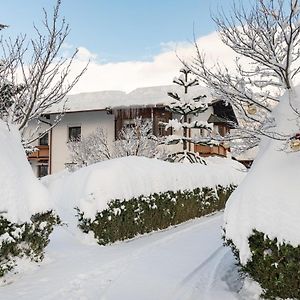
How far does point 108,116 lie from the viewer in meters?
30.4

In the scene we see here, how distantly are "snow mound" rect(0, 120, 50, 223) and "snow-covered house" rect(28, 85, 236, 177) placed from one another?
20195mm

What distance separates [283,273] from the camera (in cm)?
446

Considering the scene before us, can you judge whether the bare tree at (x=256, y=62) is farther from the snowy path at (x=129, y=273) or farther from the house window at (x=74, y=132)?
the house window at (x=74, y=132)

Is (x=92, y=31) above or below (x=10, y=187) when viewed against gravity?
above

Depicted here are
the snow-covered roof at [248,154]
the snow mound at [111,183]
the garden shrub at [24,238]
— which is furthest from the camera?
the snow mound at [111,183]

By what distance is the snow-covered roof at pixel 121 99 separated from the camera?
28422 millimetres

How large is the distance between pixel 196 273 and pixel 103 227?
3.16m

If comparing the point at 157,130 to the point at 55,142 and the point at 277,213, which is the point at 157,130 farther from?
the point at 277,213

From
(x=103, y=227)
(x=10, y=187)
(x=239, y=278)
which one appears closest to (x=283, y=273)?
(x=239, y=278)

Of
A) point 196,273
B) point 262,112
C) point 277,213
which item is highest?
point 262,112

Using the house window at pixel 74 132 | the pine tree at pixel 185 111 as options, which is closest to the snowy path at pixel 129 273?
the pine tree at pixel 185 111

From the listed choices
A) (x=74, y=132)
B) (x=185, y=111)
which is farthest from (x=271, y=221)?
(x=74, y=132)

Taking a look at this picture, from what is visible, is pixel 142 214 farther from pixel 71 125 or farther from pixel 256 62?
pixel 71 125

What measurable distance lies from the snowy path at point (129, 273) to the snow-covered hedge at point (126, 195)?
2.17ft
